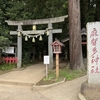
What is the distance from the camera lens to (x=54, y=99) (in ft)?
22.2

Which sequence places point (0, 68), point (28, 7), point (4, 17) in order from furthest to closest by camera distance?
1. point (28, 7)
2. point (4, 17)
3. point (0, 68)

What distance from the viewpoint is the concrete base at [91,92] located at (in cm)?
601

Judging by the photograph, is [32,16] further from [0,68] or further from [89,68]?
[89,68]

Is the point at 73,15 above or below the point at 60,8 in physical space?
below

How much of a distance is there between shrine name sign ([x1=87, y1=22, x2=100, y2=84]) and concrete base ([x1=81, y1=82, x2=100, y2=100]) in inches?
10.7

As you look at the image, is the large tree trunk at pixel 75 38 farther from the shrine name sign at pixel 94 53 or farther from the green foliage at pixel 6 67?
the green foliage at pixel 6 67

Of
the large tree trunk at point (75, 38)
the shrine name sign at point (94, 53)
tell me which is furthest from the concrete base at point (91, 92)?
the large tree trunk at point (75, 38)

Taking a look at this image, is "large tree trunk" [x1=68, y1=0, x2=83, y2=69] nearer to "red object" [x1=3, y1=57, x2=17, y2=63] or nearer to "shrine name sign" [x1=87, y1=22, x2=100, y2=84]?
"shrine name sign" [x1=87, y1=22, x2=100, y2=84]

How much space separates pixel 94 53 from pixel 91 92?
1.49 m

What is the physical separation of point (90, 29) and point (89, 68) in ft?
5.05

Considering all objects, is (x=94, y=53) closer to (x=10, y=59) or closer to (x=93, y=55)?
(x=93, y=55)

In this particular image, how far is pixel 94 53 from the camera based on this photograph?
254 inches

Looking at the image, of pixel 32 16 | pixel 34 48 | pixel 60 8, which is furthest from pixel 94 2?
pixel 34 48

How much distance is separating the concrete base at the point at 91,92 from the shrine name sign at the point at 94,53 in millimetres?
272
